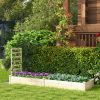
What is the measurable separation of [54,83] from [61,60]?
2.19m

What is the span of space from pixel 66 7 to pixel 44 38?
6.37 feet

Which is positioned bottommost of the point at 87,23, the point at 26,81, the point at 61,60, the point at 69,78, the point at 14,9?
the point at 26,81

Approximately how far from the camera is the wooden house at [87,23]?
18.4 meters

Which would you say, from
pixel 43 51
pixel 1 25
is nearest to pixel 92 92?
pixel 43 51

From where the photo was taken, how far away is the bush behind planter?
15.8 metres

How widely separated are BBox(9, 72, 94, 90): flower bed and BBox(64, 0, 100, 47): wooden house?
3519 mm

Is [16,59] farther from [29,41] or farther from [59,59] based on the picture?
[59,59]

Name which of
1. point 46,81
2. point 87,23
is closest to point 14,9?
point 87,23

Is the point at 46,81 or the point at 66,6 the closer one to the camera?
the point at 46,81

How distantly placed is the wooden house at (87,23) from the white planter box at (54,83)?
385cm

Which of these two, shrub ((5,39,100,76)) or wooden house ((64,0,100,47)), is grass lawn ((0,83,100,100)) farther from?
wooden house ((64,0,100,47))

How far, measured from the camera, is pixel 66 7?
1844 cm

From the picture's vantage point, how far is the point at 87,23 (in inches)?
787

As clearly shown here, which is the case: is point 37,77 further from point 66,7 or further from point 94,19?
point 94,19
